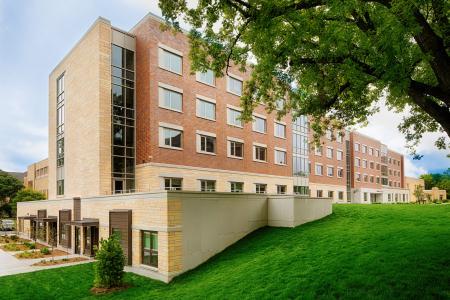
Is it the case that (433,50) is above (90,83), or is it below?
below

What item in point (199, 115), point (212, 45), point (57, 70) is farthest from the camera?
point (57, 70)

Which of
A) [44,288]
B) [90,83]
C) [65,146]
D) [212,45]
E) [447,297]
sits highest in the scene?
[90,83]

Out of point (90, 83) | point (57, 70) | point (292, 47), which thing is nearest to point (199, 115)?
point (90, 83)

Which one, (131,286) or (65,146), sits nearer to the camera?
(131,286)

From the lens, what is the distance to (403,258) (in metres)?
11.3

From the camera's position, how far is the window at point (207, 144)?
30.1 m

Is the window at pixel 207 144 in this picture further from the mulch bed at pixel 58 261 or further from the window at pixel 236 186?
the mulch bed at pixel 58 261

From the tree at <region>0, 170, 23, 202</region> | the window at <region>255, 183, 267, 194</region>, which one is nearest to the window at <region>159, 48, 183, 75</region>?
the window at <region>255, 183, 267, 194</region>

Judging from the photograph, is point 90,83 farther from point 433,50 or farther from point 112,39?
point 433,50

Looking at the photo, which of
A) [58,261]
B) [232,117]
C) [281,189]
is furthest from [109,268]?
[281,189]

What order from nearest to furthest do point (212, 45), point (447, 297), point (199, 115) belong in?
point (447, 297) → point (212, 45) → point (199, 115)

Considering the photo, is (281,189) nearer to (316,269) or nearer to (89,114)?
(89,114)

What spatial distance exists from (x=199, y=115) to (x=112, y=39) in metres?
9.49

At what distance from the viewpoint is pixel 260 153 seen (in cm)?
3681
